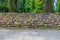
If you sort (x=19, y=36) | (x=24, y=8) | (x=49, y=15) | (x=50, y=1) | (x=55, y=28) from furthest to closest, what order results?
(x=24, y=8) < (x=50, y=1) < (x=49, y=15) < (x=55, y=28) < (x=19, y=36)

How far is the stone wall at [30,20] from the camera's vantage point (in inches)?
311


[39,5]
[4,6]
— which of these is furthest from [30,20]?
[4,6]

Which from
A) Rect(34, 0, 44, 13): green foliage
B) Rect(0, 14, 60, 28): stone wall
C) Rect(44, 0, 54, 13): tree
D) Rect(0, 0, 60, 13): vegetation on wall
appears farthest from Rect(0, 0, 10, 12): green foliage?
Rect(0, 14, 60, 28): stone wall

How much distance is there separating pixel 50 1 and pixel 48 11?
0.50m

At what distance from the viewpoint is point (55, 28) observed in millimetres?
7676

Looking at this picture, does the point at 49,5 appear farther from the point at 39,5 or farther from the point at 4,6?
the point at 4,6

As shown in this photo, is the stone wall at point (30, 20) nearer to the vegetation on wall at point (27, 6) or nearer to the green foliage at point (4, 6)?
the vegetation on wall at point (27, 6)

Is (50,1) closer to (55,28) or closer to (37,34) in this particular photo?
(55,28)

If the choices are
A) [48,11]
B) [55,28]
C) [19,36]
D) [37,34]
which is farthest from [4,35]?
[48,11]

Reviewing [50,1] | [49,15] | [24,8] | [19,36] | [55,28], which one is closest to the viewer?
[19,36]

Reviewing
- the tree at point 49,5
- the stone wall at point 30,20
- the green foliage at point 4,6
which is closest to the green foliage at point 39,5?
the green foliage at point 4,6

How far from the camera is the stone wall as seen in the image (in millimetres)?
7906

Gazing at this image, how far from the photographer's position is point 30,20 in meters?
8.12

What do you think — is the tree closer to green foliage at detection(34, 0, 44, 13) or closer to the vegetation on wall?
the vegetation on wall
